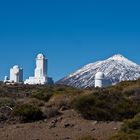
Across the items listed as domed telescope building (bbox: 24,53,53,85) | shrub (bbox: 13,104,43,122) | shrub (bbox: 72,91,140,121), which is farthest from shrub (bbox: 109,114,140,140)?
domed telescope building (bbox: 24,53,53,85)

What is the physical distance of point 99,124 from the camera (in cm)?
2283

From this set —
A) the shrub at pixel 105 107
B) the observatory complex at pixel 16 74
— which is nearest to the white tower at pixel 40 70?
the observatory complex at pixel 16 74

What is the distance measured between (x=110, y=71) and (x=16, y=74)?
213ft

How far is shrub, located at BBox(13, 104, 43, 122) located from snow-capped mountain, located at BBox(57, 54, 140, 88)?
114m

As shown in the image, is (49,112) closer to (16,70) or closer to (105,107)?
(105,107)

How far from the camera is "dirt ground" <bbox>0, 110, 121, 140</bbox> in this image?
21.3 metres

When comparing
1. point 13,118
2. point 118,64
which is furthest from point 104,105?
point 118,64

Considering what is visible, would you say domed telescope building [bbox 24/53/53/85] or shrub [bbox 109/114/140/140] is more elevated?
domed telescope building [bbox 24/53/53/85]

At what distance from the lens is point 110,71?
16600 cm

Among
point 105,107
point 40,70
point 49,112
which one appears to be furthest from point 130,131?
point 40,70

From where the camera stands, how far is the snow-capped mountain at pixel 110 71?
148m

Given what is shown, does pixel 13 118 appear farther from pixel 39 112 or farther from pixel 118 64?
pixel 118 64

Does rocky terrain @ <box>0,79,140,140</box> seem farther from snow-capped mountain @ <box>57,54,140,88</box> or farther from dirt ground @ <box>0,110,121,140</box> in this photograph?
snow-capped mountain @ <box>57,54,140,88</box>

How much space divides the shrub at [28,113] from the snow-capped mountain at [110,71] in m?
114
